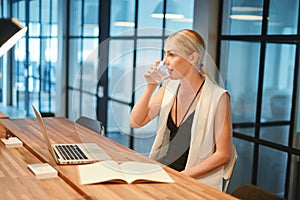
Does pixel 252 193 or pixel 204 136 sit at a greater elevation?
pixel 204 136

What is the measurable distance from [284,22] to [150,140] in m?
1.47

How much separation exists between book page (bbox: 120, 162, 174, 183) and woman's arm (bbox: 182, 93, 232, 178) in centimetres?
30

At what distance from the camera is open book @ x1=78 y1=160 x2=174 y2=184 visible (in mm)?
1701

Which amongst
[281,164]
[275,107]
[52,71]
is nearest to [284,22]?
[275,107]

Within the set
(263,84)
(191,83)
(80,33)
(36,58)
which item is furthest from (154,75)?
(36,58)

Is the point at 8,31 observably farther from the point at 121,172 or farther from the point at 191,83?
the point at 191,83

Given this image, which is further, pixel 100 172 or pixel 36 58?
pixel 36 58

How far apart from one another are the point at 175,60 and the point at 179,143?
0.61m

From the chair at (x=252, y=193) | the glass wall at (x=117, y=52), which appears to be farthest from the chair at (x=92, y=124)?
the chair at (x=252, y=193)

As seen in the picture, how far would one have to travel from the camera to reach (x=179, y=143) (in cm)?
231

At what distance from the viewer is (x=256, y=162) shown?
3391 millimetres

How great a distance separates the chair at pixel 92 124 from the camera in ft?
9.29

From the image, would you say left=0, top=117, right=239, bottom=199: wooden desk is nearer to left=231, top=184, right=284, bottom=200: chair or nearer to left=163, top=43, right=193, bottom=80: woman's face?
left=231, top=184, right=284, bottom=200: chair

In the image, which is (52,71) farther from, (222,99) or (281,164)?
(222,99)
